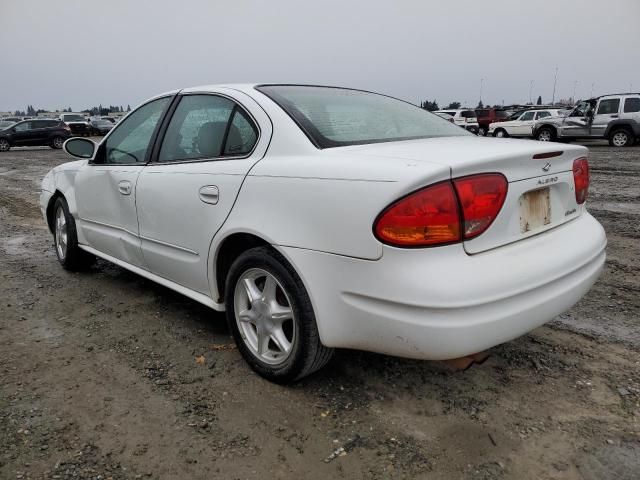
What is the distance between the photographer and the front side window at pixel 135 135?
3.49m

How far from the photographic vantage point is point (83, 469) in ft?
6.61

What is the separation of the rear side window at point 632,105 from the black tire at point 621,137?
0.62 meters

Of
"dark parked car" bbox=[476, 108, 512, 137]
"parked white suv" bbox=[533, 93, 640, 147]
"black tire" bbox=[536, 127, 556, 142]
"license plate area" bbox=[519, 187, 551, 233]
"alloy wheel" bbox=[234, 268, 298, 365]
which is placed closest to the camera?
"license plate area" bbox=[519, 187, 551, 233]

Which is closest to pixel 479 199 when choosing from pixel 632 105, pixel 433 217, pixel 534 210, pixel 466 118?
pixel 433 217

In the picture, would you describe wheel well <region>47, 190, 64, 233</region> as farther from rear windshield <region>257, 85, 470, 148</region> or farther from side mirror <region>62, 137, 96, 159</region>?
rear windshield <region>257, 85, 470, 148</region>

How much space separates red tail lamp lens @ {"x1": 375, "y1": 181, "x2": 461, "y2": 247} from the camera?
6.37 feet

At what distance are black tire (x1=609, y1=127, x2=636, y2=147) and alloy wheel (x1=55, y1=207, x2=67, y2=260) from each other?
18136 millimetres

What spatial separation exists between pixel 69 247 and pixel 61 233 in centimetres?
30

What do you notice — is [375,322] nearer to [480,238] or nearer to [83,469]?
[480,238]

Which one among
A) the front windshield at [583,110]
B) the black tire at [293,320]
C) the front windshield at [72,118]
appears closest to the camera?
the black tire at [293,320]

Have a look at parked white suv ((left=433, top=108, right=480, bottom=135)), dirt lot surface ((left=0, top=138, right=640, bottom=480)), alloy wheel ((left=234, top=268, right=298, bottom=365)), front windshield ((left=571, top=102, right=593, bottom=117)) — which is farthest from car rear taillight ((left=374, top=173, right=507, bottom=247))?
parked white suv ((left=433, top=108, right=480, bottom=135))

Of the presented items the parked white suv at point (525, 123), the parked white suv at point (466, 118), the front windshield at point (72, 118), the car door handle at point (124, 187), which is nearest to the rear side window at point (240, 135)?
the car door handle at point (124, 187)

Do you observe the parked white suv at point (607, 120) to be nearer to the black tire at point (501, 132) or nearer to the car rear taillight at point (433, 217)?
the black tire at point (501, 132)

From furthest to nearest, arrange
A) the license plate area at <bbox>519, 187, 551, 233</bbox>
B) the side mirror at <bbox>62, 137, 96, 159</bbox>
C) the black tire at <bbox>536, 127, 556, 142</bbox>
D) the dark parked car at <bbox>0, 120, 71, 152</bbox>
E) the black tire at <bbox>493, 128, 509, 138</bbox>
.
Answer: the dark parked car at <bbox>0, 120, 71, 152</bbox>
the black tire at <bbox>493, 128, 509, 138</bbox>
the black tire at <bbox>536, 127, 556, 142</bbox>
the side mirror at <bbox>62, 137, 96, 159</bbox>
the license plate area at <bbox>519, 187, 551, 233</bbox>
